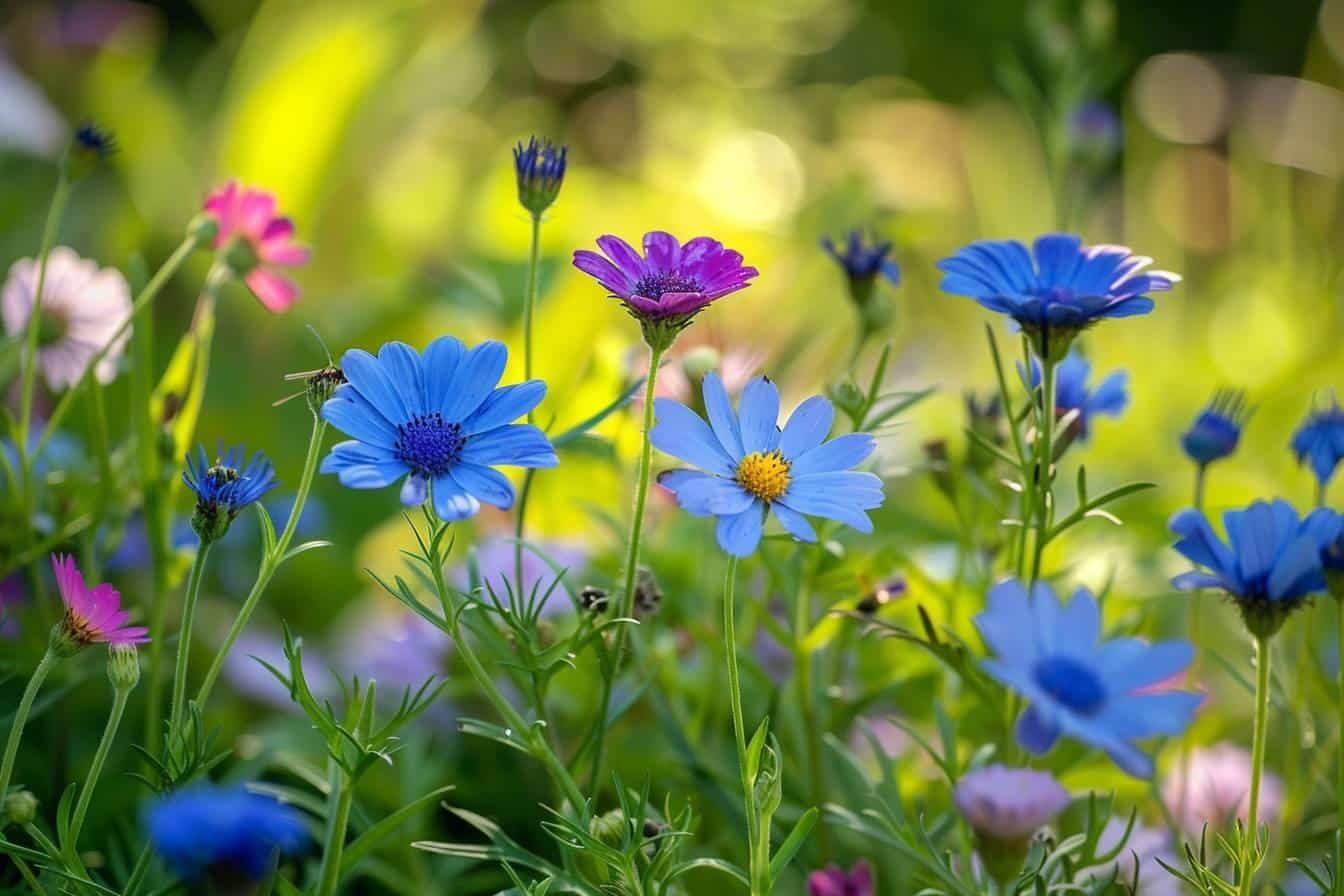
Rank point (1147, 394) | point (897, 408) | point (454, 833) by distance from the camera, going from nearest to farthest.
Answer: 1. point (897, 408)
2. point (454, 833)
3. point (1147, 394)

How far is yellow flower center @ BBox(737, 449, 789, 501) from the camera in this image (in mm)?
364

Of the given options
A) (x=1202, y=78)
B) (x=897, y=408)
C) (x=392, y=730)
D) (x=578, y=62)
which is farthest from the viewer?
(x=578, y=62)

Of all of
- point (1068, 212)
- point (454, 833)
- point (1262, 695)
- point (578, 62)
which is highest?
point (578, 62)

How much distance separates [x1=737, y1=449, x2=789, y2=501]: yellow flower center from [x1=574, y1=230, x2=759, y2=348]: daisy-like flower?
42 millimetres

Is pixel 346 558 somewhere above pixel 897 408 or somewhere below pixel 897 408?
below

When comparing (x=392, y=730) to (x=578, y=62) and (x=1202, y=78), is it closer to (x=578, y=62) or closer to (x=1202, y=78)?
(x=1202, y=78)

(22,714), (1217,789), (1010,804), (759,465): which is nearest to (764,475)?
(759,465)

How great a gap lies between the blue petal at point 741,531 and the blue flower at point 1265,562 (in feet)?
0.45

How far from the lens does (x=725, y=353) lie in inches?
28.8

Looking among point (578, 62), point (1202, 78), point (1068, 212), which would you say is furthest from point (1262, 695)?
point (578, 62)

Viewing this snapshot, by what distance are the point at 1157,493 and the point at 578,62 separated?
1369 mm

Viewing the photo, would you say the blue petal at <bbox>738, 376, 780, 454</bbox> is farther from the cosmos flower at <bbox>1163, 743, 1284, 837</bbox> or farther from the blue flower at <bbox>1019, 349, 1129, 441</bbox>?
the cosmos flower at <bbox>1163, 743, 1284, 837</bbox>

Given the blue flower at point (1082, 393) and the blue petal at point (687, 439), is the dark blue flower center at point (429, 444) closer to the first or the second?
the blue petal at point (687, 439)

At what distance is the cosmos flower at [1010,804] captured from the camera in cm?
31
